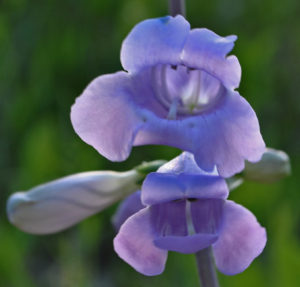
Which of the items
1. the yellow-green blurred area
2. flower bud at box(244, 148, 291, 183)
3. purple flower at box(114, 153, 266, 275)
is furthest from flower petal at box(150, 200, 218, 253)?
the yellow-green blurred area

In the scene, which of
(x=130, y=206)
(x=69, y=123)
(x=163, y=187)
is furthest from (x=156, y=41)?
(x=69, y=123)

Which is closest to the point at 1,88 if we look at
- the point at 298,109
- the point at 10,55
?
the point at 10,55

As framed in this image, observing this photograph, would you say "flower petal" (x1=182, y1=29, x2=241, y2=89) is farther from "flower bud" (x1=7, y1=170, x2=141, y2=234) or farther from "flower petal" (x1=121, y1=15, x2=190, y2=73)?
"flower bud" (x1=7, y1=170, x2=141, y2=234)

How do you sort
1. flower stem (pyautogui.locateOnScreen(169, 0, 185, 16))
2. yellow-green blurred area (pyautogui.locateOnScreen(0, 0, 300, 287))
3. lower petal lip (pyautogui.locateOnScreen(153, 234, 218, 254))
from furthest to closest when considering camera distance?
yellow-green blurred area (pyautogui.locateOnScreen(0, 0, 300, 287)) → flower stem (pyautogui.locateOnScreen(169, 0, 185, 16)) → lower petal lip (pyautogui.locateOnScreen(153, 234, 218, 254))

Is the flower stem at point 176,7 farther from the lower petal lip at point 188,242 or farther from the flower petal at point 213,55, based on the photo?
the lower petal lip at point 188,242

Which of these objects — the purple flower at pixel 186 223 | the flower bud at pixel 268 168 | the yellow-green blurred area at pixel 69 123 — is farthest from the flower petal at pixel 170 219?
the yellow-green blurred area at pixel 69 123

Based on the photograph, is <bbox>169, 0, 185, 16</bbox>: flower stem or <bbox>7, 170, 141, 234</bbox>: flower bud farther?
<bbox>7, 170, 141, 234</bbox>: flower bud
